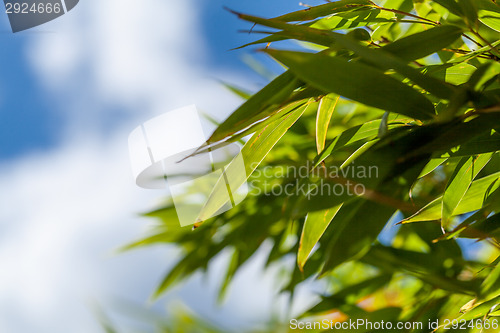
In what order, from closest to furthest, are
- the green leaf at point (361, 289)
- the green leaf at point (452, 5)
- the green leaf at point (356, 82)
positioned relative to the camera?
the green leaf at point (356, 82) → the green leaf at point (452, 5) → the green leaf at point (361, 289)

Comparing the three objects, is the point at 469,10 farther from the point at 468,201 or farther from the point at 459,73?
the point at 468,201

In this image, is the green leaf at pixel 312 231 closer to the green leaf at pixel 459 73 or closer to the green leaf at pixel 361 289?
the green leaf at pixel 459 73

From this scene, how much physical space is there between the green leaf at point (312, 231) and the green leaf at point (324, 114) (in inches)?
3.3

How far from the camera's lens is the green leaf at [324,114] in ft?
1.67

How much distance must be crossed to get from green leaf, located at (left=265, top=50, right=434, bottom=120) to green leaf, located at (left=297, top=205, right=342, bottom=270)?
166 millimetres

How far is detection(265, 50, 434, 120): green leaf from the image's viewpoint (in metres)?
0.30

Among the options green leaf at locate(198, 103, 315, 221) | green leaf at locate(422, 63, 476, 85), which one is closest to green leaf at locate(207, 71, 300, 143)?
green leaf at locate(198, 103, 315, 221)

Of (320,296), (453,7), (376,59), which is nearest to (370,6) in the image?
(453,7)

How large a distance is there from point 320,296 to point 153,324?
1.42 ft

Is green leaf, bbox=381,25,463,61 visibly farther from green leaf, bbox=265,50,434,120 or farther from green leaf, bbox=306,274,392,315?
green leaf, bbox=306,274,392,315

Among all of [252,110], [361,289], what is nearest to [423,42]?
[252,110]

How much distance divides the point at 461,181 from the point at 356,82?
24 centimetres

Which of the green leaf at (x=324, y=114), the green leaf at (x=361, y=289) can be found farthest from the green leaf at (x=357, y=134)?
the green leaf at (x=361, y=289)

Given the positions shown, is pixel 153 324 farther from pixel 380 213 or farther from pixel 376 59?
pixel 376 59
